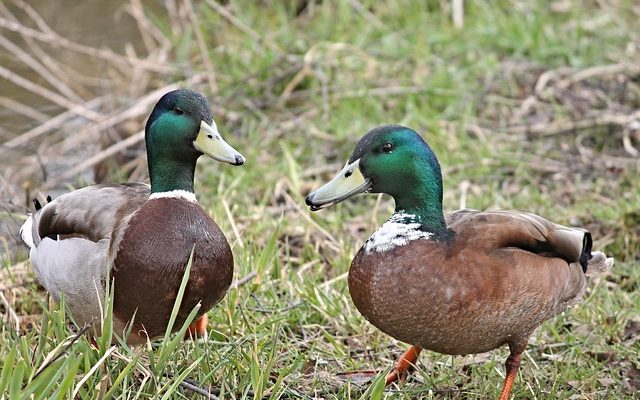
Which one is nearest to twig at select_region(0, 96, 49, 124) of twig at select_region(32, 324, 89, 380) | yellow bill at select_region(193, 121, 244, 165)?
yellow bill at select_region(193, 121, 244, 165)

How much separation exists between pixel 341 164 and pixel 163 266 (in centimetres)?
296

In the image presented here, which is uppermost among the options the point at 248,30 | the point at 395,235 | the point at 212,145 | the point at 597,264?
the point at 212,145

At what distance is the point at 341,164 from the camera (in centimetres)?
642

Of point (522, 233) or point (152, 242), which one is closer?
point (152, 242)

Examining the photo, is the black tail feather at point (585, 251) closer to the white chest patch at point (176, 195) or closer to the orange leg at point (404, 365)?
the orange leg at point (404, 365)

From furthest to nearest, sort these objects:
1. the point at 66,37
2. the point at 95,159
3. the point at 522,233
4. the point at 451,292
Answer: the point at 66,37, the point at 95,159, the point at 522,233, the point at 451,292

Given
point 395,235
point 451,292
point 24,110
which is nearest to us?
point 451,292

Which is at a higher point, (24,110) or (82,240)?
(82,240)

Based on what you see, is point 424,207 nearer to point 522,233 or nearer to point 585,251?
point 522,233

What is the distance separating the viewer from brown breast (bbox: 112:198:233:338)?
11.7 ft

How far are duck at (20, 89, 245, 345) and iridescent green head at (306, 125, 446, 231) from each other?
420 mm

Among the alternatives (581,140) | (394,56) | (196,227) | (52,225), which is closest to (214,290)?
(196,227)

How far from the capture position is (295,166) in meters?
6.19

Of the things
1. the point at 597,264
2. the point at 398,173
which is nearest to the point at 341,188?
the point at 398,173
